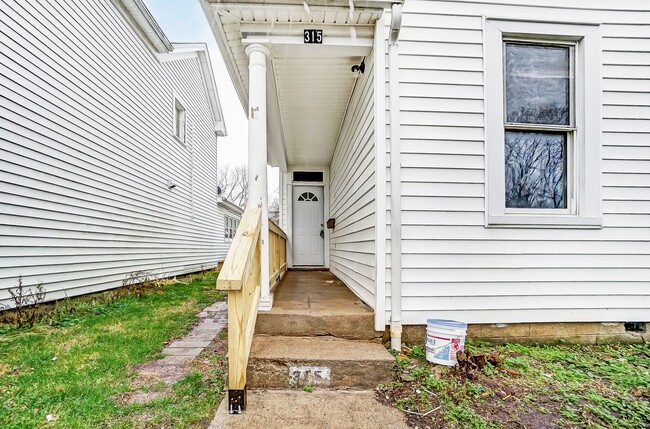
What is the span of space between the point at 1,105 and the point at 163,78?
5.04m

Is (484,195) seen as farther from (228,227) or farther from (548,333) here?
(228,227)

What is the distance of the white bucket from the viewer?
101 inches

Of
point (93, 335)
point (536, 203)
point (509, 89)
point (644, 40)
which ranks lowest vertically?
point (93, 335)

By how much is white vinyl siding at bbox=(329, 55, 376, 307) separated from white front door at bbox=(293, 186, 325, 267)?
2.10 m

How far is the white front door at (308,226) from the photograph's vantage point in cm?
774

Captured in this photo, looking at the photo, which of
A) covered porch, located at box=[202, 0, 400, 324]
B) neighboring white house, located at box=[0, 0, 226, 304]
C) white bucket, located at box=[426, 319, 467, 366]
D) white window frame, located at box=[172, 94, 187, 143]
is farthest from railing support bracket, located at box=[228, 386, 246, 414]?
white window frame, located at box=[172, 94, 187, 143]

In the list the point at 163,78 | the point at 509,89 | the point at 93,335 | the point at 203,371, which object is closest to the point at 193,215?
the point at 163,78

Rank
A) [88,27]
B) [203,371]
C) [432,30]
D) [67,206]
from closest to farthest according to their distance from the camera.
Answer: [203,371]
[432,30]
[67,206]
[88,27]

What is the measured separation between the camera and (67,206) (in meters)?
5.11

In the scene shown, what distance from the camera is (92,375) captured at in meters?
2.55

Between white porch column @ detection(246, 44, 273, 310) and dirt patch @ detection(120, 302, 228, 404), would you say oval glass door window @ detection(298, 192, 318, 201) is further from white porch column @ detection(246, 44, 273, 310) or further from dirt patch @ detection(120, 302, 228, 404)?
white porch column @ detection(246, 44, 273, 310)

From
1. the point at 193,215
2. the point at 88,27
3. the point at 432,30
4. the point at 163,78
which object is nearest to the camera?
the point at 432,30

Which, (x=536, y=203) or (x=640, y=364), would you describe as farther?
(x=536, y=203)

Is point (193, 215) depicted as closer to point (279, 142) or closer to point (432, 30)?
point (279, 142)
